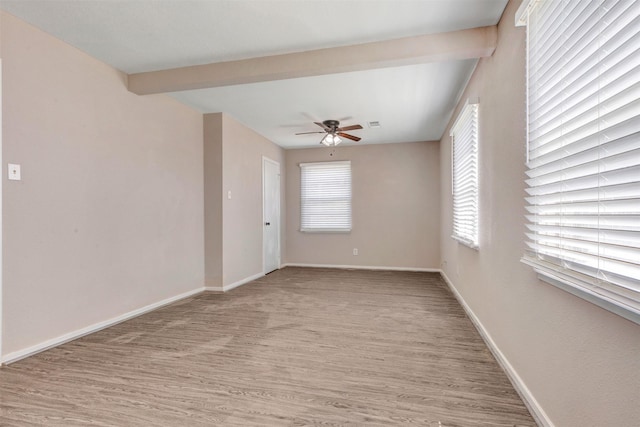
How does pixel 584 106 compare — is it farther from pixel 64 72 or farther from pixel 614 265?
pixel 64 72

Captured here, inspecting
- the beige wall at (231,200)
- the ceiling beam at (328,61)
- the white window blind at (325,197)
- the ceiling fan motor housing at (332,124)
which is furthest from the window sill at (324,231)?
the ceiling beam at (328,61)

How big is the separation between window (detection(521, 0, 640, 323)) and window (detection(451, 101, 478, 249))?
1.40 m

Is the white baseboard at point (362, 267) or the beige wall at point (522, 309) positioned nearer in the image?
the beige wall at point (522, 309)

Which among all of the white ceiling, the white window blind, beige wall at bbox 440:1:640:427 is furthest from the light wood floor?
the white window blind

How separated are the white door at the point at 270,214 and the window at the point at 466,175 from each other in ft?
10.7

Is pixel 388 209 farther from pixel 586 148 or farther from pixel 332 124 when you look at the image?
pixel 586 148

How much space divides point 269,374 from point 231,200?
3075mm

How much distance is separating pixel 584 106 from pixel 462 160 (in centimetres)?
261

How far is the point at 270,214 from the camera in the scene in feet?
20.0

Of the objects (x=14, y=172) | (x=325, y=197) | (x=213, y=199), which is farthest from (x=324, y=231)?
(x=14, y=172)

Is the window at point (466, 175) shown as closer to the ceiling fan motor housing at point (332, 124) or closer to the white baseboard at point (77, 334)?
the ceiling fan motor housing at point (332, 124)

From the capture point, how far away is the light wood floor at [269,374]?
174cm

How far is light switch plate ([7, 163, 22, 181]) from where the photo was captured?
7.72ft

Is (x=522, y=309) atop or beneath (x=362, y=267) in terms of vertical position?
atop
